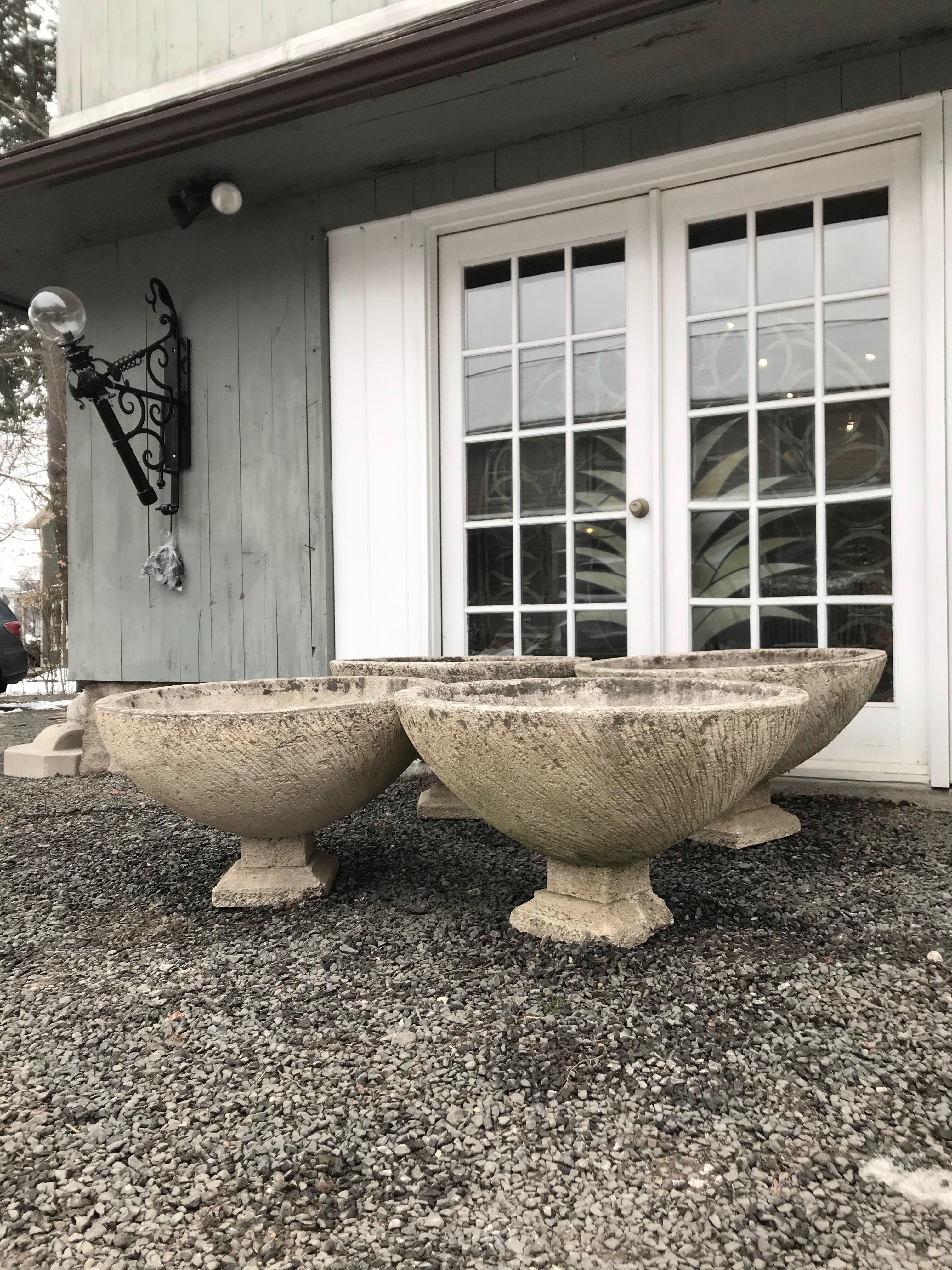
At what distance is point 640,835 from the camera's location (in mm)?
Answer: 1607

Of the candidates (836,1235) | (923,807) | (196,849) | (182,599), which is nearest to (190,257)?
(182,599)

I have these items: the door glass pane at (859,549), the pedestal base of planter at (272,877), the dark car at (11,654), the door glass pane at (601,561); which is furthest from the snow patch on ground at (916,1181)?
the dark car at (11,654)

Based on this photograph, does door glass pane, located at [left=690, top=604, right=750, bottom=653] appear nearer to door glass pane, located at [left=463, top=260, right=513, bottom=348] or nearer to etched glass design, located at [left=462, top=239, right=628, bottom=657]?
etched glass design, located at [left=462, top=239, right=628, bottom=657]

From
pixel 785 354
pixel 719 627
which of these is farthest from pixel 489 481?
pixel 785 354

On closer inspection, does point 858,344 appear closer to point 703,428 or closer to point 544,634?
point 703,428

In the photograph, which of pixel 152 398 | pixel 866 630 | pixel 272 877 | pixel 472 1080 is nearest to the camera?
pixel 472 1080

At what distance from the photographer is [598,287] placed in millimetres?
3389

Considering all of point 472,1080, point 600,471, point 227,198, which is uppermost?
point 227,198

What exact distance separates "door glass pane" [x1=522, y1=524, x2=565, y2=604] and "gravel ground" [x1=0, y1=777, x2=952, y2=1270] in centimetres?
155

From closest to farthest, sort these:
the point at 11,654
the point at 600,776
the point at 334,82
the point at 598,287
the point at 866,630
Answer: the point at 600,776, the point at 334,82, the point at 866,630, the point at 598,287, the point at 11,654

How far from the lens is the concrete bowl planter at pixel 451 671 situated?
8.25ft

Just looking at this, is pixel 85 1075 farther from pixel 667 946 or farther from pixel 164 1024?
pixel 667 946

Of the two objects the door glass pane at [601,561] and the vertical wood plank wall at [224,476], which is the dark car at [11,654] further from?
the door glass pane at [601,561]

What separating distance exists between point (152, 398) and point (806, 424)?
287cm
